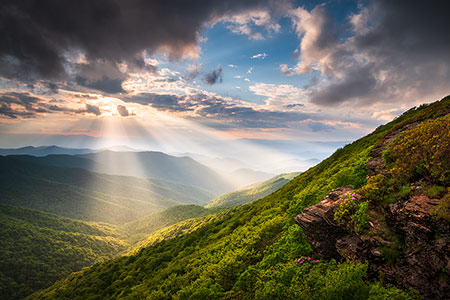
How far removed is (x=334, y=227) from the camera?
17.9 m

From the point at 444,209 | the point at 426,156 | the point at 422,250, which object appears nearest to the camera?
the point at 444,209

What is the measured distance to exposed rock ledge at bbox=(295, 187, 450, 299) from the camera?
11.4 meters

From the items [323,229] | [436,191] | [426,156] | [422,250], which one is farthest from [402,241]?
[426,156]

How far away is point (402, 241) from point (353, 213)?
349 centimetres

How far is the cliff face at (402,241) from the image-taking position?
37.8 ft

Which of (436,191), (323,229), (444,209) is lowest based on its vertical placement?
(323,229)

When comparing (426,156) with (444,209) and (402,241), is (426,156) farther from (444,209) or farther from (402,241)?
(402,241)

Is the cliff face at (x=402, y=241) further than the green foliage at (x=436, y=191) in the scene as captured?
No

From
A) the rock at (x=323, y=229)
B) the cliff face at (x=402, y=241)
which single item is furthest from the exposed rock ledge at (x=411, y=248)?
the rock at (x=323, y=229)

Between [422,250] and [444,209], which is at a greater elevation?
[444,209]

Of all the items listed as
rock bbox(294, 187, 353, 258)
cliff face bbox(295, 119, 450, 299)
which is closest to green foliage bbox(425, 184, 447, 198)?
cliff face bbox(295, 119, 450, 299)

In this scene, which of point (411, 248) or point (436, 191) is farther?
point (436, 191)

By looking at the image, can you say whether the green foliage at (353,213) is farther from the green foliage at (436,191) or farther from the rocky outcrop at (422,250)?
the green foliage at (436,191)

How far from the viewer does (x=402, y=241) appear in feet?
44.4
